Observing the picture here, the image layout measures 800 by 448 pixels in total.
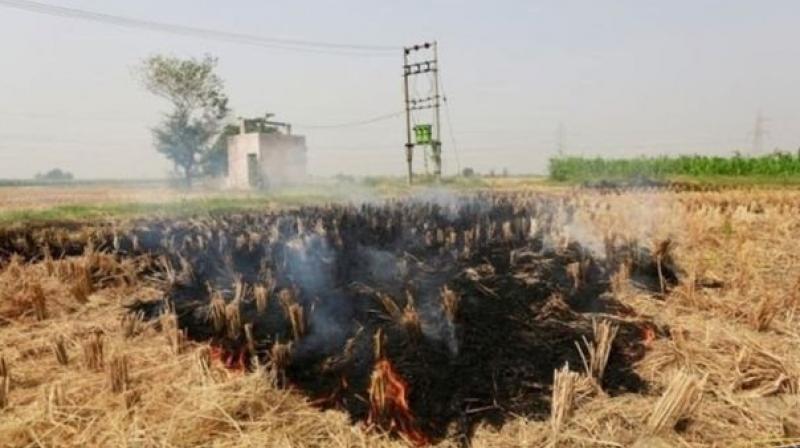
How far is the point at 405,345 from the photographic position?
4.54 m

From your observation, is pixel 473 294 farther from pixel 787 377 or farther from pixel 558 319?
pixel 787 377

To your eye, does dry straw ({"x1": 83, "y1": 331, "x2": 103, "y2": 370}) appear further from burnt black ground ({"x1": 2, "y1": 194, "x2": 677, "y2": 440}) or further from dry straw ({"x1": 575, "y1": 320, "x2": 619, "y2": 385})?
dry straw ({"x1": 575, "y1": 320, "x2": 619, "y2": 385})

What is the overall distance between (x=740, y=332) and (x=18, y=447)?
5.60m

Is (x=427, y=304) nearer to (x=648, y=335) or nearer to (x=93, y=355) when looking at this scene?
(x=648, y=335)

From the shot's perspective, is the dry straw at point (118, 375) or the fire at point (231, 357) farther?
the fire at point (231, 357)

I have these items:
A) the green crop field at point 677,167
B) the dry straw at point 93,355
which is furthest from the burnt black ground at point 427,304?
the green crop field at point 677,167

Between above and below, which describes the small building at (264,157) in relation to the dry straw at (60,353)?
above

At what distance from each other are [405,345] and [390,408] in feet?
2.64

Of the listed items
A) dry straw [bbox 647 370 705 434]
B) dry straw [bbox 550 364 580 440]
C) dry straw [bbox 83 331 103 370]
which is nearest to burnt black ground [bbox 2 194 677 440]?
dry straw [bbox 550 364 580 440]

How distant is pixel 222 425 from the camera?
3.77 m

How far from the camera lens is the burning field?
3729 millimetres

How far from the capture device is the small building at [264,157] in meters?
36.2

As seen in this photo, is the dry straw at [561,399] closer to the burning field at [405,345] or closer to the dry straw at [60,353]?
the burning field at [405,345]

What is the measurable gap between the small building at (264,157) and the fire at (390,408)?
3218cm
